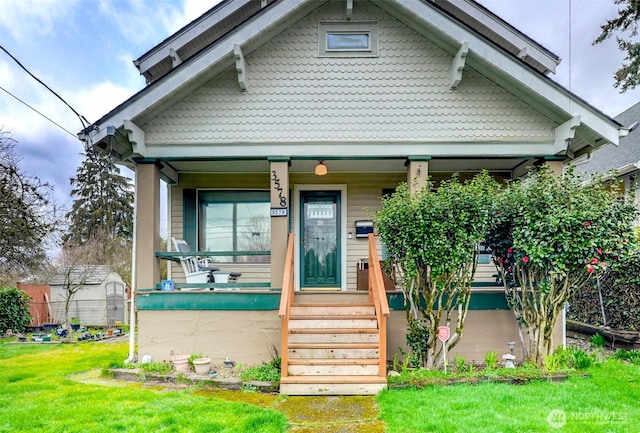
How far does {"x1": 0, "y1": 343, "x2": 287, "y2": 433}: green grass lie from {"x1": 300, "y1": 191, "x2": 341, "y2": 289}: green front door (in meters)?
3.78

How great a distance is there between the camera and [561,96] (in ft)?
20.0

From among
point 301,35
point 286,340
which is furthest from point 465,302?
point 301,35

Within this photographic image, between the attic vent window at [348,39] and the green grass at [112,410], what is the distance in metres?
5.41

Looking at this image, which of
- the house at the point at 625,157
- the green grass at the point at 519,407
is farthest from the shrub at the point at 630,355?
the house at the point at 625,157

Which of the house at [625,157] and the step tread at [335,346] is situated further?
the house at [625,157]

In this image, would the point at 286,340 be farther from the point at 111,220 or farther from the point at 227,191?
the point at 111,220

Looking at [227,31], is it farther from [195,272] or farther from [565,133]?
[565,133]

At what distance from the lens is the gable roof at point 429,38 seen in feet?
19.8

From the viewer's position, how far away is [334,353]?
5.39 metres

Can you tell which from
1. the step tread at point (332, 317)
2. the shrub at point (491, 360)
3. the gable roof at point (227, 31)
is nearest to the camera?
the shrub at point (491, 360)

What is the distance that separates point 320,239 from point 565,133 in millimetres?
4801

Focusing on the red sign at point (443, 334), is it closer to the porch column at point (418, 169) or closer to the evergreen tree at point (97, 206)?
the porch column at point (418, 169)

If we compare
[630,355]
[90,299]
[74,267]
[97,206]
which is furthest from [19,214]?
[97,206]

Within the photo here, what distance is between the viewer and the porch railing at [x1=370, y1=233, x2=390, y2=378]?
5147mm
